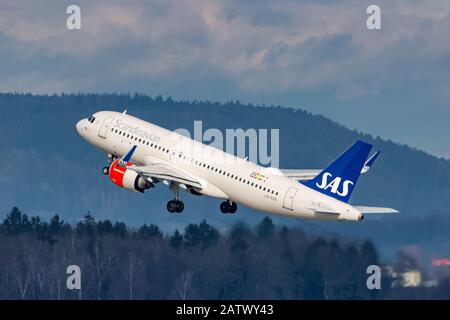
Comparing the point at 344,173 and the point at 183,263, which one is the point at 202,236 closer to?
the point at 183,263

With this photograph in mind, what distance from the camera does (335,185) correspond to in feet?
328

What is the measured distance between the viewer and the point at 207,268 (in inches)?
5113

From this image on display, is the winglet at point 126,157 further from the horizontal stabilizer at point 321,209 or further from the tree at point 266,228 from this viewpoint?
the horizontal stabilizer at point 321,209

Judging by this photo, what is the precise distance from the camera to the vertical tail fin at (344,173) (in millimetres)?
98875

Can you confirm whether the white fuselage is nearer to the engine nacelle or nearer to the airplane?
the airplane

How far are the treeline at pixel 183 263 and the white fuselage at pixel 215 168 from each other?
36.7 feet

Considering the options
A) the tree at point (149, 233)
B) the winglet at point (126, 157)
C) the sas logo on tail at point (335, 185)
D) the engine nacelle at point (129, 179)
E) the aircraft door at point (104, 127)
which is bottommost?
the sas logo on tail at point (335, 185)

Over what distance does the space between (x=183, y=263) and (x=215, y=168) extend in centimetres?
2745

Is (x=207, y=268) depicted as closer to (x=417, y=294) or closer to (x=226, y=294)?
(x=226, y=294)

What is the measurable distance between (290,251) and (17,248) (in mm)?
34663

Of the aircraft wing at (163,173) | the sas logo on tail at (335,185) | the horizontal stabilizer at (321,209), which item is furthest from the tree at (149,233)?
the sas logo on tail at (335,185)

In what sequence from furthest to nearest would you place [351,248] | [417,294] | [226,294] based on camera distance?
[226,294] → [351,248] → [417,294]
